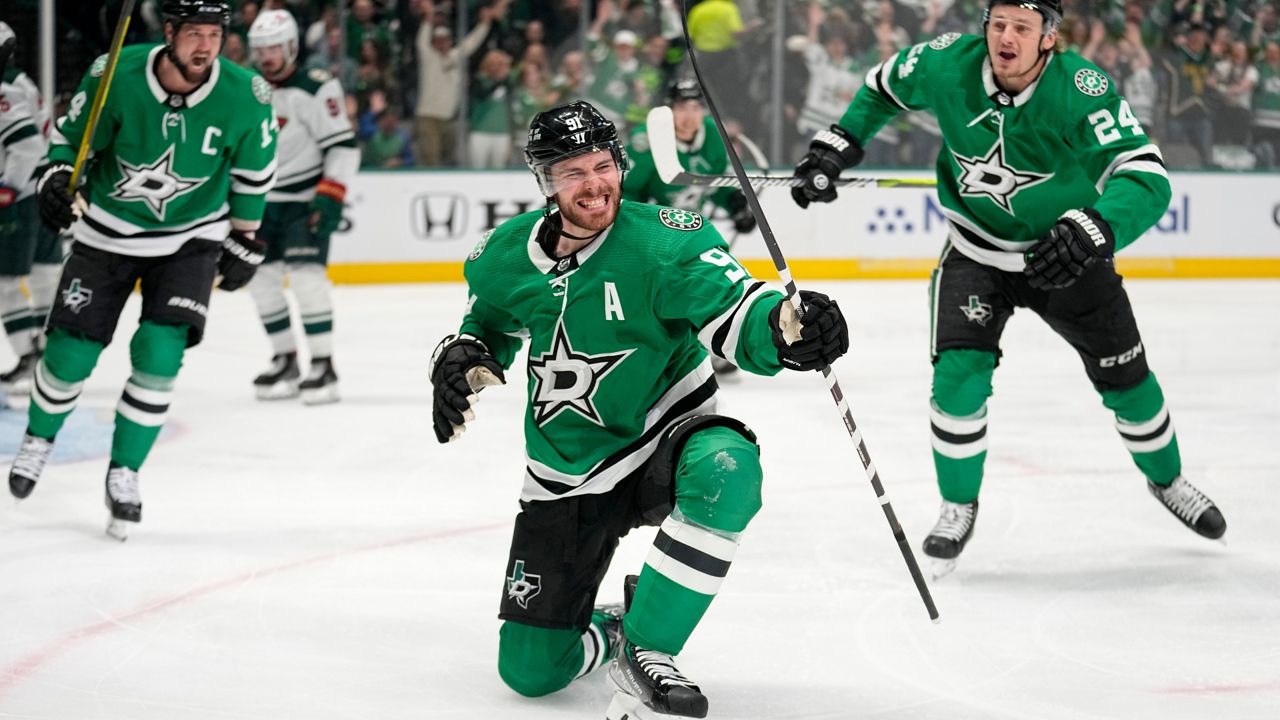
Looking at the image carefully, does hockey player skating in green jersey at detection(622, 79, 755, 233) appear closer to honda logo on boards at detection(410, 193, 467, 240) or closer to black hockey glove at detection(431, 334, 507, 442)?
honda logo on boards at detection(410, 193, 467, 240)

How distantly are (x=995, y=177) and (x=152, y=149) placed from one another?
193 centimetres

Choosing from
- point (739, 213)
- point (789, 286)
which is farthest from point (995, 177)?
point (739, 213)

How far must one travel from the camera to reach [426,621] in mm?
3102

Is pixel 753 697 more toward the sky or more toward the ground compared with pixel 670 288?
more toward the ground

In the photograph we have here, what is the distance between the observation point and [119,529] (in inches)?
147

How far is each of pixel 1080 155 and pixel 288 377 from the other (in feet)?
11.2

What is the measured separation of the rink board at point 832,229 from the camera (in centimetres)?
910

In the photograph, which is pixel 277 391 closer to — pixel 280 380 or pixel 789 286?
pixel 280 380

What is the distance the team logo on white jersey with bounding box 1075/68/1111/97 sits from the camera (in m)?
3.28

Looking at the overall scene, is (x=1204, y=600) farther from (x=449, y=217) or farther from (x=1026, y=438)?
(x=449, y=217)

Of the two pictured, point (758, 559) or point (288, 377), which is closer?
point (758, 559)

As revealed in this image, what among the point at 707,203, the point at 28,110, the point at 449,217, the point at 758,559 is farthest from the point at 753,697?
the point at 449,217

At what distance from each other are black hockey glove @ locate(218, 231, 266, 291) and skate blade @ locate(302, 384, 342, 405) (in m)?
1.68

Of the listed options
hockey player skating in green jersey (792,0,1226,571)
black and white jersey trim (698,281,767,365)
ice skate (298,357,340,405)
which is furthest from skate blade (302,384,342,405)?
black and white jersey trim (698,281,767,365)
